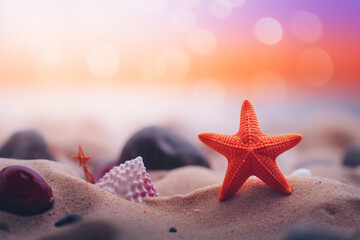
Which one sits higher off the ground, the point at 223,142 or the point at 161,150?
the point at 223,142

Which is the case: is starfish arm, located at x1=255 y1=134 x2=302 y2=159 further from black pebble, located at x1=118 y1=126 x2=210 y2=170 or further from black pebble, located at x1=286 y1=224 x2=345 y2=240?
black pebble, located at x1=118 y1=126 x2=210 y2=170

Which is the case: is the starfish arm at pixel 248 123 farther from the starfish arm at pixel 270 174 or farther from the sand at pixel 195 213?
the sand at pixel 195 213

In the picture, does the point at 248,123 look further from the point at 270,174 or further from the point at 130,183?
the point at 130,183

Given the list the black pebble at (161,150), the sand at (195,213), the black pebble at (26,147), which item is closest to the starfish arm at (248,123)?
the sand at (195,213)

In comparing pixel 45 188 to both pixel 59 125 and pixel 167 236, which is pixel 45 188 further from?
pixel 59 125

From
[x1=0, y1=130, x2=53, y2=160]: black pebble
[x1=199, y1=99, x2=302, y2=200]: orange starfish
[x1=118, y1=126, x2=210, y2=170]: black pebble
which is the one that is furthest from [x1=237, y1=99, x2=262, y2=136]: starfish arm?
[x1=0, y1=130, x2=53, y2=160]: black pebble

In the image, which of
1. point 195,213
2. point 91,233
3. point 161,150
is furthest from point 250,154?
point 161,150

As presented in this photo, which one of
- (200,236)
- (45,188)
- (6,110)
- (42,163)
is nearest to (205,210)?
(200,236)
